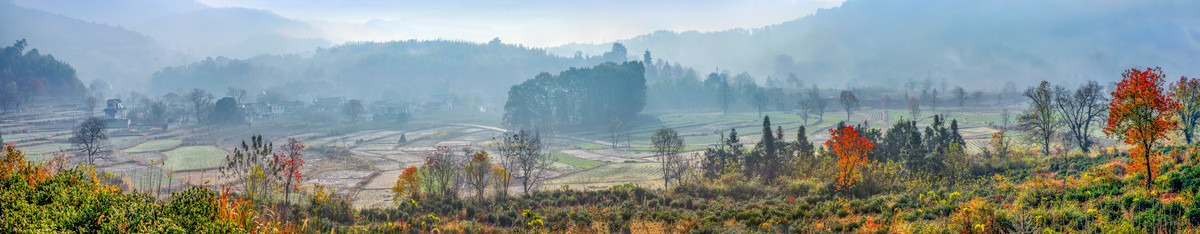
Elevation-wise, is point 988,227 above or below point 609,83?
below

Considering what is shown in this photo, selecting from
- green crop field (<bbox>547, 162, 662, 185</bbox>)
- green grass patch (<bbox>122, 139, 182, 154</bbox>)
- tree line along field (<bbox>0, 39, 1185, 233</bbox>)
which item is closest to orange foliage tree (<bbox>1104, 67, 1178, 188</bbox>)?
tree line along field (<bbox>0, 39, 1185, 233</bbox>)

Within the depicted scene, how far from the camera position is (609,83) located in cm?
8850

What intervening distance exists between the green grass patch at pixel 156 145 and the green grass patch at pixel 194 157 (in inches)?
76.5

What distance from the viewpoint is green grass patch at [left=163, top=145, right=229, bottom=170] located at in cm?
4738

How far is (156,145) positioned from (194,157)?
46.7 ft

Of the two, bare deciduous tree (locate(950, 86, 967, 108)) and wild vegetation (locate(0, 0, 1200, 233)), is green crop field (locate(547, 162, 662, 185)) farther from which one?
bare deciduous tree (locate(950, 86, 967, 108))

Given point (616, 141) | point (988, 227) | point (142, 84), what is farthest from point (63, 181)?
point (142, 84)

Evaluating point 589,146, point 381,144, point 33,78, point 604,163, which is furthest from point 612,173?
point 33,78

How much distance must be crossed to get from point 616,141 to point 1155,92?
58584mm

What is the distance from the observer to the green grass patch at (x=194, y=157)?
47.4m

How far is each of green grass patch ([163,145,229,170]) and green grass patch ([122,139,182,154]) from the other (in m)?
1.94

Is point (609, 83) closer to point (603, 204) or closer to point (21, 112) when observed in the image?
point (603, 204)

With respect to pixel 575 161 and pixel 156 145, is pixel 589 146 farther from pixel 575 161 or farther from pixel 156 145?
pixel 156 145

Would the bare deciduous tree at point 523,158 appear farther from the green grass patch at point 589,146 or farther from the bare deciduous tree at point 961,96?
the bare deciduous tree at point 961,96
